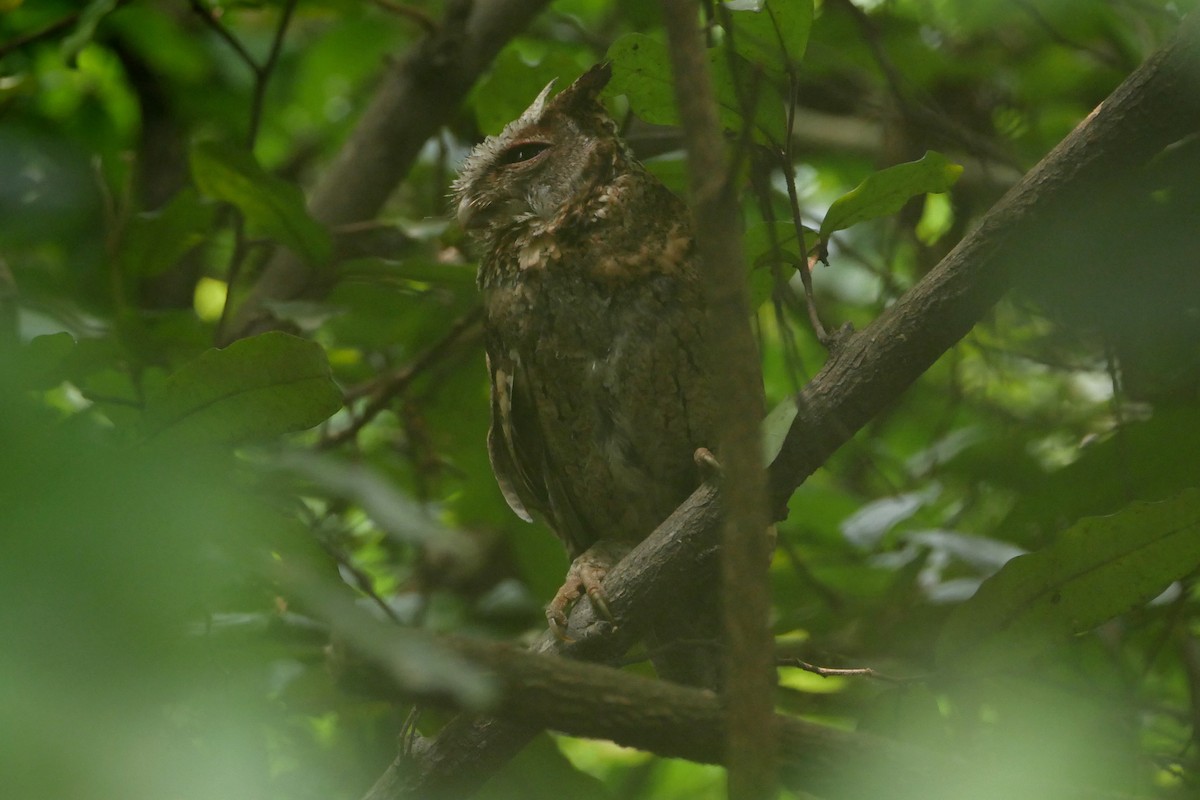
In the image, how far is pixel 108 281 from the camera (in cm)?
269

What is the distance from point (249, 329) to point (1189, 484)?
191cm

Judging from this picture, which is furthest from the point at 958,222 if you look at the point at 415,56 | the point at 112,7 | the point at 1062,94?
the point at 112,7

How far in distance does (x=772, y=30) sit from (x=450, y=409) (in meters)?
1.45

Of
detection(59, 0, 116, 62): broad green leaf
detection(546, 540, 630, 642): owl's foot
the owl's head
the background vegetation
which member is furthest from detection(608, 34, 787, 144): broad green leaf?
detection(59, 0, 116, 62): broad green leaf

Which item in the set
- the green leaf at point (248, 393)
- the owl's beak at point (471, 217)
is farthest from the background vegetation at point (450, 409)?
the owl's beak at point (471, 217)

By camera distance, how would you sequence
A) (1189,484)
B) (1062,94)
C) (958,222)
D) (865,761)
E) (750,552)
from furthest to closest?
1. (1062,94)
2. (958,222)
3. (1189,484)
4. (865,761)
5. (750,552)

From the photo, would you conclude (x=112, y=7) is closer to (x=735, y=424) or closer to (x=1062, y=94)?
(x=735, y=424)

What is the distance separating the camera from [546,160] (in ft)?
7.66

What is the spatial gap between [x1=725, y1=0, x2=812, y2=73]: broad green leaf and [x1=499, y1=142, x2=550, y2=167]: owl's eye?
76 centimetres

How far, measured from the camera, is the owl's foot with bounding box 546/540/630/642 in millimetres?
1841

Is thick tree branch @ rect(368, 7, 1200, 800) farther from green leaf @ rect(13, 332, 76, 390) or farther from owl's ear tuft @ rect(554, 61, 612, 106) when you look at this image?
owl's ear tuft @ rect(554, 61, 612, 106)

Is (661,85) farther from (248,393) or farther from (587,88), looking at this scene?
(248,393)

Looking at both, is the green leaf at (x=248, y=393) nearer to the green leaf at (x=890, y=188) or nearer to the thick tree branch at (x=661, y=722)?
the thick tree branch at (x=661, y=722)

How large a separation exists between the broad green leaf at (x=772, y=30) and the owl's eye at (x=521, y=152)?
759 mm
